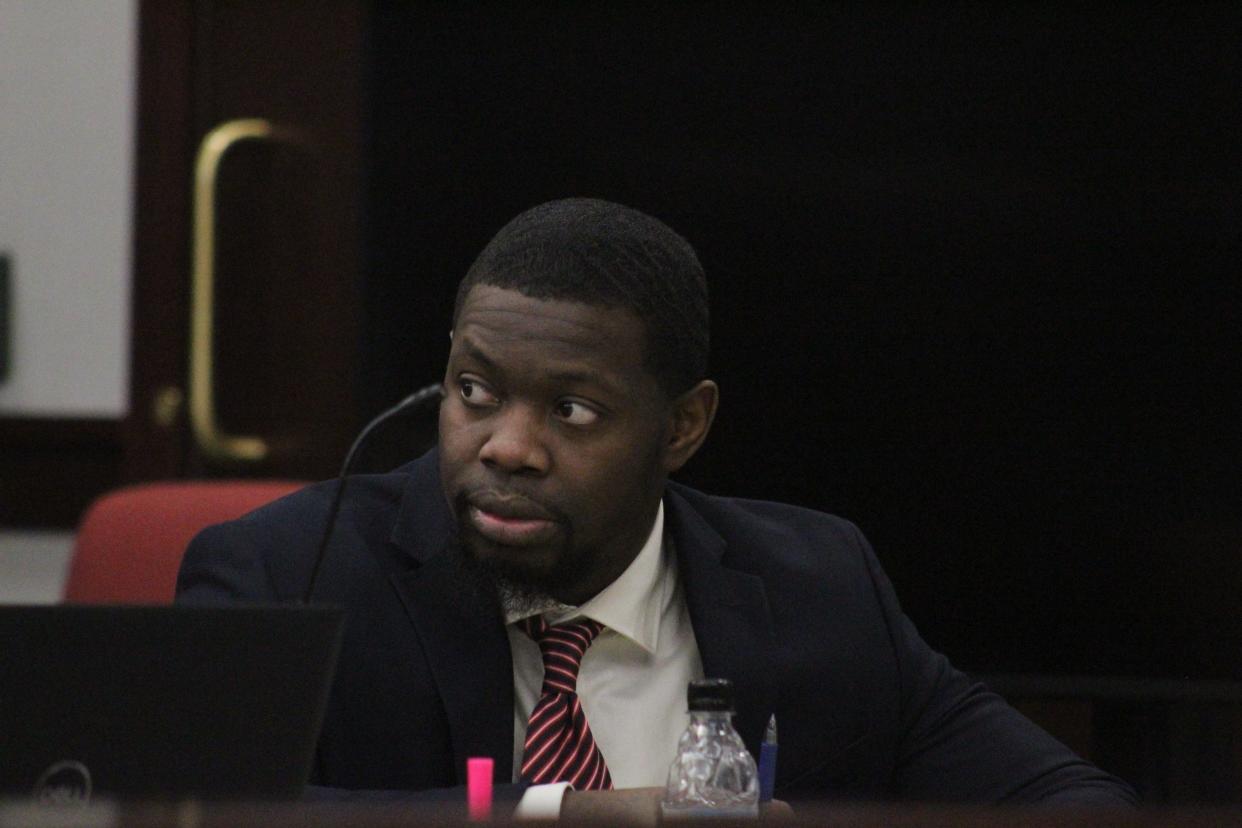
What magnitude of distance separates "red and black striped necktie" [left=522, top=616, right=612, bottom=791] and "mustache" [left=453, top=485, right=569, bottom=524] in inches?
5.4

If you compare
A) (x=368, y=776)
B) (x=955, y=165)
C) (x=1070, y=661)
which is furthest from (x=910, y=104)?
(x=368, y=776)

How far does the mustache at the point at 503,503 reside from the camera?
5.56 ft

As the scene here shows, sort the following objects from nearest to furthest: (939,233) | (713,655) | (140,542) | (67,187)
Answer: (713,655), (140,542), (939,233), (67,187)

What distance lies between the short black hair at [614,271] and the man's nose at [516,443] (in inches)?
4.7

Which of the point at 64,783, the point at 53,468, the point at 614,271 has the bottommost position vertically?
the point at 53,468

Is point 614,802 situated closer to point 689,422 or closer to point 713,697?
point 713,697

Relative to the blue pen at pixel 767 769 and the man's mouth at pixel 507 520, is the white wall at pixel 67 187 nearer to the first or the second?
the man's mouth at pixel 507 520

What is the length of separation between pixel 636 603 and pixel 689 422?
20 centimetres

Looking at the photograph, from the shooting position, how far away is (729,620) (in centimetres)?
182

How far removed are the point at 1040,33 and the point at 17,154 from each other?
1.80m

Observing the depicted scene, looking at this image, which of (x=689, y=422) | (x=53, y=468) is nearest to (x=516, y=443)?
(x=689, y=422)

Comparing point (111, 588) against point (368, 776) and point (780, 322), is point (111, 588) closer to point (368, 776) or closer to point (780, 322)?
point (368, 776)

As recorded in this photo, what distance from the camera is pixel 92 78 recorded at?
3.09 meters

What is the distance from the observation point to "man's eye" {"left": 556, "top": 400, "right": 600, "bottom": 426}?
1713 millimetres
